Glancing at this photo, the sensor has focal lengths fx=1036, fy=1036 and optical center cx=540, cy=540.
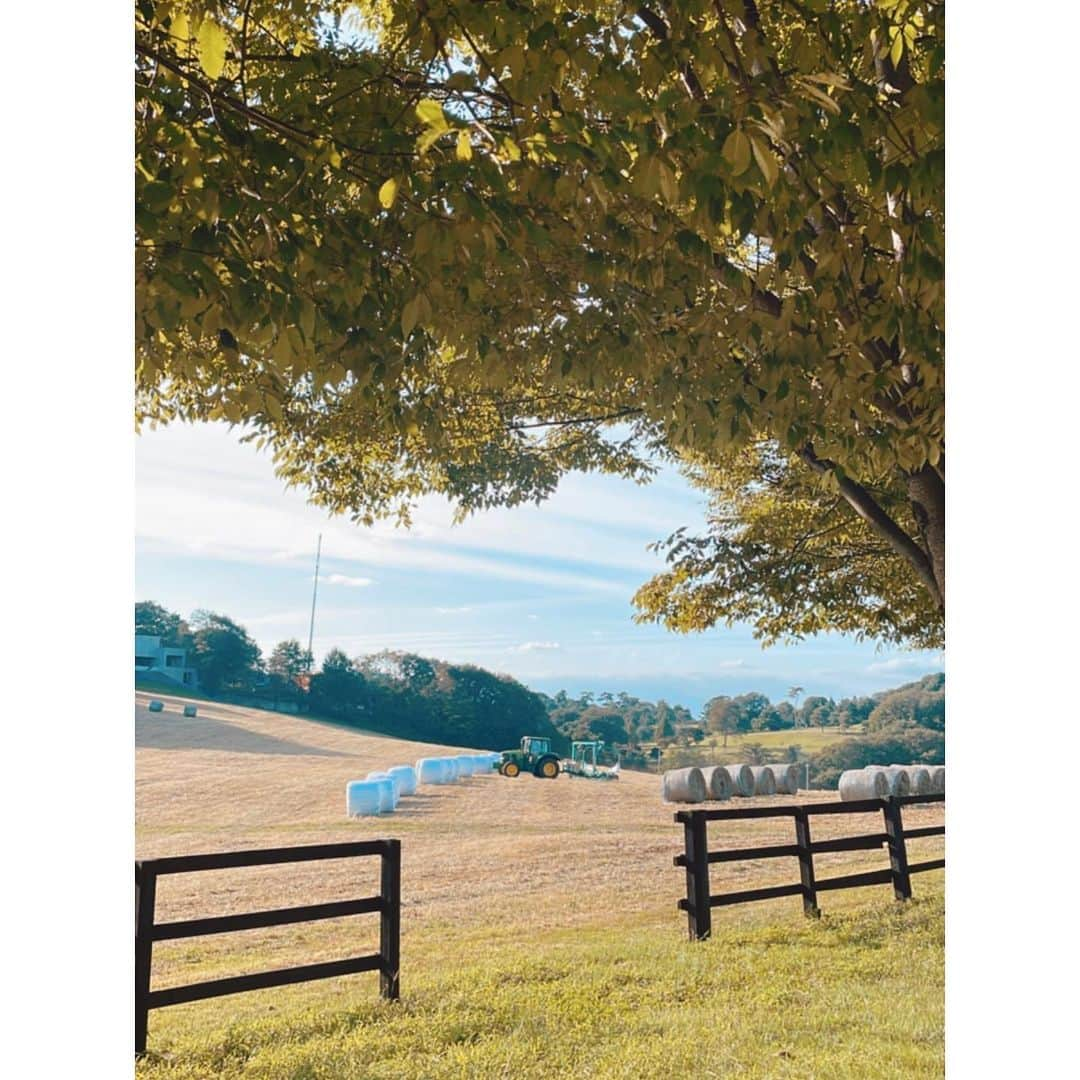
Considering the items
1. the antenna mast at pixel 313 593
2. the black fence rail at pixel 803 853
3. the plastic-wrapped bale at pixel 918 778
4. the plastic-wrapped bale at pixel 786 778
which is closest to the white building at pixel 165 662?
the antenna mast at pixel 313 593

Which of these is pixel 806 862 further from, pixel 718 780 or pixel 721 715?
pixel 721 715

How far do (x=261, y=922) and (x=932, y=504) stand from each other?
260cm

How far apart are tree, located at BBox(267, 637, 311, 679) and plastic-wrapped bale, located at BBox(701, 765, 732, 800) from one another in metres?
Answer: 1.53

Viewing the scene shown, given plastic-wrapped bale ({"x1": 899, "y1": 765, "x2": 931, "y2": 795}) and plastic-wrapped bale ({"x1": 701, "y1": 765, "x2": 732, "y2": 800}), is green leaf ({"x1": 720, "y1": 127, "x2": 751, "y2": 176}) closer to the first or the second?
plastic-wrapped bale ({"x1": 701, "y1": 765, "x2": 732, "y2": 800})

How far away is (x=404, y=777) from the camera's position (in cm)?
345

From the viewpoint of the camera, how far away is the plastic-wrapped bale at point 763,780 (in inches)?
155

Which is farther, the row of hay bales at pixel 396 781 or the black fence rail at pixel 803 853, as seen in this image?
the black fence rail at pixel 803 853

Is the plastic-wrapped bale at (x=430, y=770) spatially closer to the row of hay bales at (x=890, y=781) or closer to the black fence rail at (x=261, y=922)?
the black fence rail at (x=261, y=922)

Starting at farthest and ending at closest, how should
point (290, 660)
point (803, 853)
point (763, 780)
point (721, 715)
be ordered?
point (803, 853)
point (763, 780)
point (721, 715)
point (290, 660)

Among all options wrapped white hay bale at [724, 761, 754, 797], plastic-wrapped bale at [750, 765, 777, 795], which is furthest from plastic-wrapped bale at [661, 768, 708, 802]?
plastic-wrapped bale at [750, 765, 777, 795]

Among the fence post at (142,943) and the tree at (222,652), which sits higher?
the tree at (222,652)

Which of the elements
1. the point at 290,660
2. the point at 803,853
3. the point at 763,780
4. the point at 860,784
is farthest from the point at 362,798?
the point at 860,784
